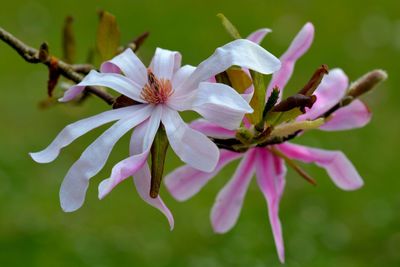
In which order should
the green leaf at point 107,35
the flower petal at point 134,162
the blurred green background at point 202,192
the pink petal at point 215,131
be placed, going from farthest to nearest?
the blurred green background at point 202,192, the green leaf at point 107,35, the pink petal at point 215,131, the flower petal at point 134,162

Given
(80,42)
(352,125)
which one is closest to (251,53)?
(352,125)

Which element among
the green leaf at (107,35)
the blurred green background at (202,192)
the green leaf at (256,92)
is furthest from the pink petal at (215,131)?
the blurred green background at (202,192)

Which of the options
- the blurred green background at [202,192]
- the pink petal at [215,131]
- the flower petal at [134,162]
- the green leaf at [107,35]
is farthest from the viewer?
the blurred green background at [202,192]

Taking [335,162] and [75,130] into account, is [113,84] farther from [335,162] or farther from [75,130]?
[335,162]

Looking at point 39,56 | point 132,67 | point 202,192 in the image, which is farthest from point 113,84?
point 202,192

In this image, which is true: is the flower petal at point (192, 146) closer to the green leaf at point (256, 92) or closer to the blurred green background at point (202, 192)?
the green leaf at point (256, 92)

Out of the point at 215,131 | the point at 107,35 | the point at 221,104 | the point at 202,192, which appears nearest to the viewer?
the point at 221,104
